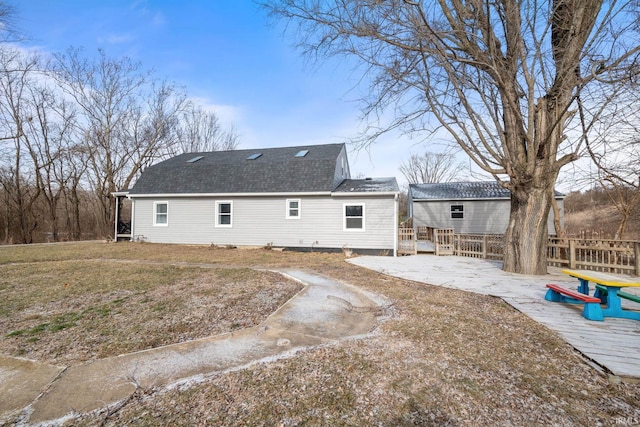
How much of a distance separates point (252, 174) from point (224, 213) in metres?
2.48

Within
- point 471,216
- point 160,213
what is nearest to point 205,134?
point 160,213

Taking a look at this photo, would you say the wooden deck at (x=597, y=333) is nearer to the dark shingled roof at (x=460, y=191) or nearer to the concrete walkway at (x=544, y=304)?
the concrete walkway at (x=544, y=304)

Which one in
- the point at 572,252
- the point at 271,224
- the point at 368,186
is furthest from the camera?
the point at 271,224

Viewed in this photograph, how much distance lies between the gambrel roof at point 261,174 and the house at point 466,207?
6.82m

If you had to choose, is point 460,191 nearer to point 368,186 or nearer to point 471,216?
point 471,216

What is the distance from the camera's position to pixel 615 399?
7.72 ft

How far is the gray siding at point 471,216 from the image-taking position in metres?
18.3

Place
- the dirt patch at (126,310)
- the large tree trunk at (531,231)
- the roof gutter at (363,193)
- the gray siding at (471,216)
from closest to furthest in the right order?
the dirt patch at (126,310) < the large tree trunk at (531,231) < the roof gutter at (363,193) < the gray siding at (471,216)

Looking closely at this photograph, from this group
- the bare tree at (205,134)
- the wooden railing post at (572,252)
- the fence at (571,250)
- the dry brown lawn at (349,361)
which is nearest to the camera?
the dry brown lawn at (349,361)

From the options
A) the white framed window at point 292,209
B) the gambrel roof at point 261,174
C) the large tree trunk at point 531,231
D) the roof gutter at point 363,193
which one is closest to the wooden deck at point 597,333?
the large tree trunk at point 531,231

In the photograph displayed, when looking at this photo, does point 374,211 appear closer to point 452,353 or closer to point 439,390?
point 452,353

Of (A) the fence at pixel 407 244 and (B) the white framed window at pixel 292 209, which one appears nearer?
(A) the fence at pixel 407 244

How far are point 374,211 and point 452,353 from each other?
9.22 m

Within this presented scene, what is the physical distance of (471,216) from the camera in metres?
18.8
